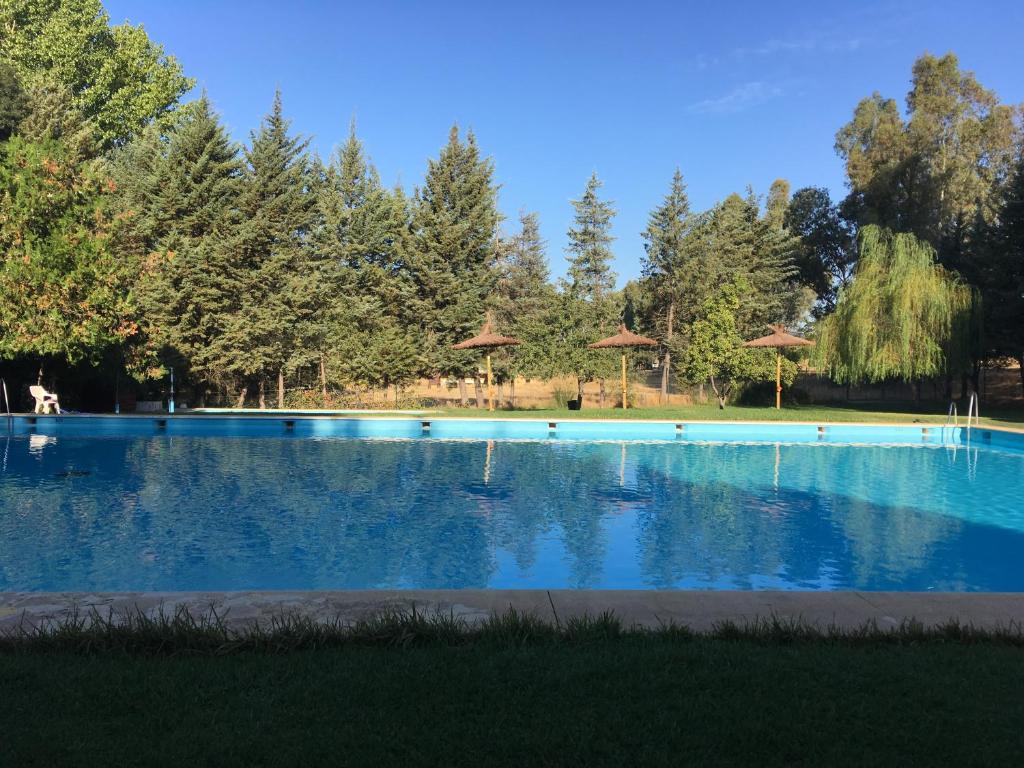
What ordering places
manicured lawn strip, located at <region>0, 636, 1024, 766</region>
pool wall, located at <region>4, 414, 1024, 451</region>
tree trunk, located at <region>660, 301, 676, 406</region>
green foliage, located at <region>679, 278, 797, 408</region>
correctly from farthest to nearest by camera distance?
tree trunk, located at <region>660, 301, 676, 406</region>
green foliage, located at <region>679, 278, 797, 408</region>
pool wall, located at <region>4, 414, 1024, 451</region>
manicured lawn strip, located at <region>0, 636, 1024, 766</region>

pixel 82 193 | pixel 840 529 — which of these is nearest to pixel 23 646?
pixel 840 529

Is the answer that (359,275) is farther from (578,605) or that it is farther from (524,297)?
(578,605)

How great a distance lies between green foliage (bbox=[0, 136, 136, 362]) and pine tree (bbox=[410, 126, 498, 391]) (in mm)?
12083

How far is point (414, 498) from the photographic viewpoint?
35.5ft

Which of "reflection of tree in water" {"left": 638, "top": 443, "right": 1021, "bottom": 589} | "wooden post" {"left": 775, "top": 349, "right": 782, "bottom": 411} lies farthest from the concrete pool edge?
"wooden post" {"left": 775, "top": 349, "right": 782, "bottom": 411}

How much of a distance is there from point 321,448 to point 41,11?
1365 inches

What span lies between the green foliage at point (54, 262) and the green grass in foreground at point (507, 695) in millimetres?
17387

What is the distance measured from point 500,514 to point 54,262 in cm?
1514

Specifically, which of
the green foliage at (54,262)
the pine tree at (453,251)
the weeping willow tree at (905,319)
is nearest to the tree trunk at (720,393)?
the weeping willow tree at (905,319)

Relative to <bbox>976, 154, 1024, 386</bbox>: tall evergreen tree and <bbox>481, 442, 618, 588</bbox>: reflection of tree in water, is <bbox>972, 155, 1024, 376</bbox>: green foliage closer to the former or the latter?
<bbox>976, 154, 1024, 386</bbox>: tall evergreen tree

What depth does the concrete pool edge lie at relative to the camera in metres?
4.30

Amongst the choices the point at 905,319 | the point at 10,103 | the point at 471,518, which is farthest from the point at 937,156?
the point at 10,103

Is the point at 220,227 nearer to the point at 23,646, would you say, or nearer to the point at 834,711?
the point at 23,646

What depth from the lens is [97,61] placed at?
38.7 meters
